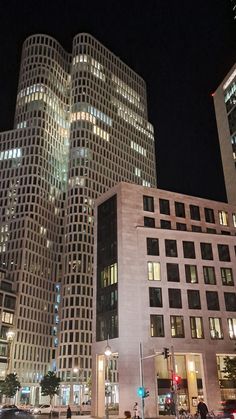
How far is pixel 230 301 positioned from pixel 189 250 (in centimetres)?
979

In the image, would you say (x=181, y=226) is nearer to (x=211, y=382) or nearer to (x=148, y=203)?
(x=148, y=203)

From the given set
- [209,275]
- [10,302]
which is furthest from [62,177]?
[209,275]

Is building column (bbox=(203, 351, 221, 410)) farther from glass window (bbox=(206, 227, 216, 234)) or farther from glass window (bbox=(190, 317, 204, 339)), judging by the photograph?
glass window (bbox=(206, 227, 216, 234))

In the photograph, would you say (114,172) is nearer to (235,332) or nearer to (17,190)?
(17,190)

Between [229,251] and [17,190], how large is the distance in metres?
99.2

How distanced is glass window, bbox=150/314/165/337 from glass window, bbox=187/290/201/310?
5261mm

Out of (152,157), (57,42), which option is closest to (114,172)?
(152,157)

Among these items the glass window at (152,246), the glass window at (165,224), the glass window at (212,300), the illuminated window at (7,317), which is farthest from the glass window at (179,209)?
the illuminated window at (7,317)

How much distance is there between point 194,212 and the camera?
70625mm

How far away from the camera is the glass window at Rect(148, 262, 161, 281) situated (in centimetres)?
6081

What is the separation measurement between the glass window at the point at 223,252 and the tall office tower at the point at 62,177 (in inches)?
3123

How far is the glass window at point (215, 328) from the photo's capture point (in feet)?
195

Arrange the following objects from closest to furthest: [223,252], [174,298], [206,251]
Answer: [174,298] → [206,251] → [223,252]

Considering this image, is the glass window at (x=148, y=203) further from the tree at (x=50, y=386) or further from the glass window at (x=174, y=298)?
the tree at (x=50, y=386)
